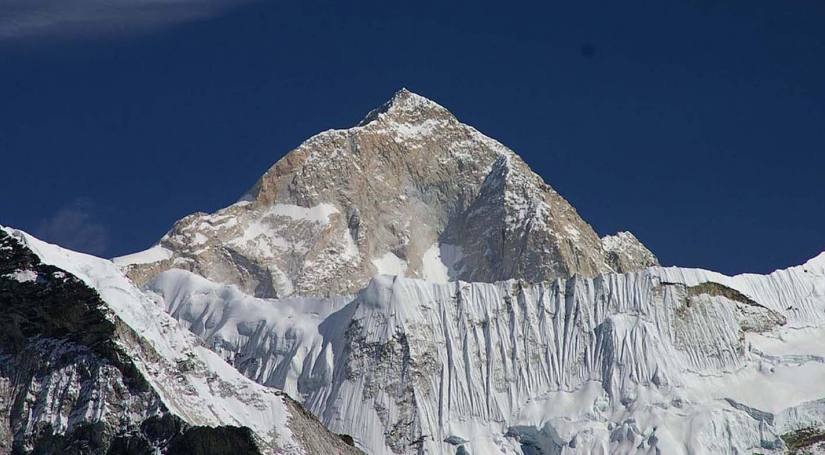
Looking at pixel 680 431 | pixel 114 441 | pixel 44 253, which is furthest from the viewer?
pixel 680 431

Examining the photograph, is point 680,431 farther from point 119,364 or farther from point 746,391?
point 119,364

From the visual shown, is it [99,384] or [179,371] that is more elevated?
[179,371]

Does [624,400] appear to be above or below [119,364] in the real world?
above

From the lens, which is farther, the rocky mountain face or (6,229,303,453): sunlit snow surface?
(6,229,303,453): sunlit snow surface

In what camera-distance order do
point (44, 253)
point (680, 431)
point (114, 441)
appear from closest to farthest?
point (114, 441), point (44, 253), point (680, 431)

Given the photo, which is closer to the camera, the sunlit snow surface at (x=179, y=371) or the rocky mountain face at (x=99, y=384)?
the rocky mountain face at (x=99, y=384)

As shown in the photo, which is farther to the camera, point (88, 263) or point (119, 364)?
point (88, 263)

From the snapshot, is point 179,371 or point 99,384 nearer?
point 99,384

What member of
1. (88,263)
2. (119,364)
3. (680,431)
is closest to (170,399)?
(119,364)
